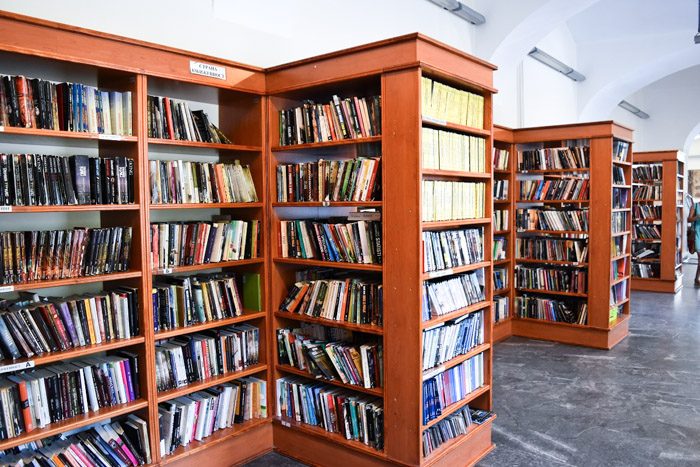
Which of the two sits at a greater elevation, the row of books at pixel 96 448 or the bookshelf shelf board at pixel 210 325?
the bookshelf shelf board at pixel 210 325

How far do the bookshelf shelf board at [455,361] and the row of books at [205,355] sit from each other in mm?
1303

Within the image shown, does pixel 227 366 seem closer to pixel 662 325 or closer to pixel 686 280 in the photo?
pixel 662 325

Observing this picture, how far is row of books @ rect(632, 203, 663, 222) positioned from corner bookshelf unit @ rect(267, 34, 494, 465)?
772cm

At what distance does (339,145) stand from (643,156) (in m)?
8.67

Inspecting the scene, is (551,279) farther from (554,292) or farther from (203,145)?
(203,145)

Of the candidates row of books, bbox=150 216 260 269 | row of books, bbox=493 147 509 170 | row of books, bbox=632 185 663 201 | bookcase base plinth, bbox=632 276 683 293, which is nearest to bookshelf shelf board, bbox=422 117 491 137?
row of books, bbox=150 216 260 269

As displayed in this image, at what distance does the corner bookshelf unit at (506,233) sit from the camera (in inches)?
259

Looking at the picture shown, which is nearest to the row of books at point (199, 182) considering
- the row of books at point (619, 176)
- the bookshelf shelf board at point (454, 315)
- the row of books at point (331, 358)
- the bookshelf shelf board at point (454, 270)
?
the row of books at point (331, 358)

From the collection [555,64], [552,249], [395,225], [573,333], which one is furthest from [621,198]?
[395,225]

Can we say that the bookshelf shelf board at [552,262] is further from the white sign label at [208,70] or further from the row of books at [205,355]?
the white sign label at [208,70]

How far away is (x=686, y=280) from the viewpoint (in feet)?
37.5

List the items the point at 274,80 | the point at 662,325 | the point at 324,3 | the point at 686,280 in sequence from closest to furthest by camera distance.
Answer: the point at 274,80
the point at 324,3
the point at 662,325
the point at 686,280

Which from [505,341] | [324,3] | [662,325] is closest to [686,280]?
[662,325]

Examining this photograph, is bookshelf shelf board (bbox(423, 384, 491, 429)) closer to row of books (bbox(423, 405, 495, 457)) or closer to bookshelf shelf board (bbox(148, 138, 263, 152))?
row of books (bbox(423, 405, 495, 457))
